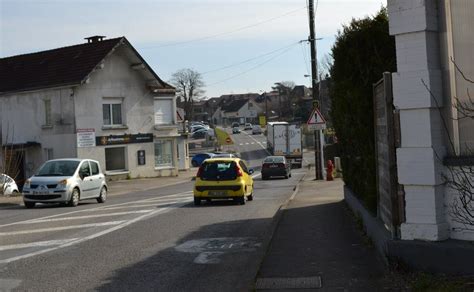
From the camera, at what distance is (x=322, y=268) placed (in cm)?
856

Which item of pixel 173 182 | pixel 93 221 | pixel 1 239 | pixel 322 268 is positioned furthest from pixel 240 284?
pixel 173 182

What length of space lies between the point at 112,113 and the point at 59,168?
19.1 meters

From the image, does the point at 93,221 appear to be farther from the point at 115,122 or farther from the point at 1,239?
the point at 115,122

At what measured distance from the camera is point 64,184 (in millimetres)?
21000

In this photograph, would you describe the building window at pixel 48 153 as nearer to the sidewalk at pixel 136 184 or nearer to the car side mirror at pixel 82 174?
the sidewalk at pixel 136 184

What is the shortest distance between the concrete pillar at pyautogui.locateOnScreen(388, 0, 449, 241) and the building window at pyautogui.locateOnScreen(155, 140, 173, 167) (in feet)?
124

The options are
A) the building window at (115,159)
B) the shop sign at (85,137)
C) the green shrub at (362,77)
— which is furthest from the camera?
the building window at (115,159)

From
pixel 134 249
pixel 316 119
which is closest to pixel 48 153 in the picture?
pixel 316 119

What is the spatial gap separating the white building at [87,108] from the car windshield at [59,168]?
15420mm

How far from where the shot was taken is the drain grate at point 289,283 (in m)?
7.49

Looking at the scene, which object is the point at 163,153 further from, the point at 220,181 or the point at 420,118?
the point at 420,118

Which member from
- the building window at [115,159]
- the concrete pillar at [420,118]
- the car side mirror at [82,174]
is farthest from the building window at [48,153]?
the concrete pillar at [420,118]

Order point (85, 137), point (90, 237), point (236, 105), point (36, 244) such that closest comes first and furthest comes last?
point (36, 244) < point (90, 237) < point (85, 137) < point (236, 105)

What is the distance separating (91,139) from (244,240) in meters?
27.4
